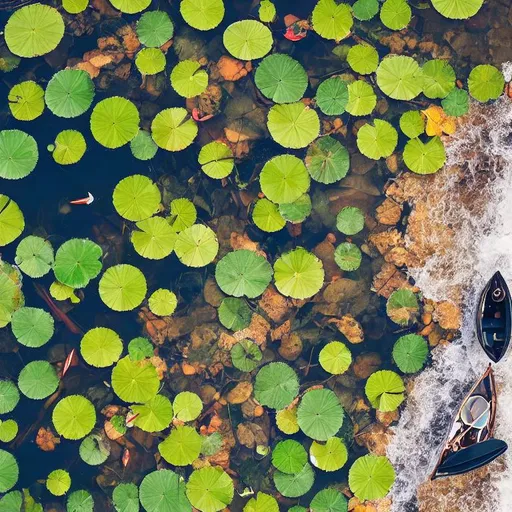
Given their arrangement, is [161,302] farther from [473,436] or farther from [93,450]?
[473,436]

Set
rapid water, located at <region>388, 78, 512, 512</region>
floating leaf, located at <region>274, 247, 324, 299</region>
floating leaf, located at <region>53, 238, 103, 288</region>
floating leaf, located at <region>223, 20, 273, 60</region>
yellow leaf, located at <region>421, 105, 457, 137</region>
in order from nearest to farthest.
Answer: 1. floating leaf, located at <region>53, 238, 103, 288</region>
2. floating leaf, located at <region>274, 247, 324, 299</region>
3. floating leaf, located at <region>223, 20, 273, 60</region>
4. yellow leaf, located at <region>421, 105, 457, 137</region>
5. rapid water, located at <region>388, 78, 512, 512</region>

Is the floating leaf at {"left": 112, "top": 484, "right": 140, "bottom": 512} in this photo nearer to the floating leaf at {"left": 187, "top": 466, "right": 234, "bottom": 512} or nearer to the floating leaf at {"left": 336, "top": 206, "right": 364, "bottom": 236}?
the floating leaf at {"left": 187, "top": 466, "right": 234, "bottom": 512}

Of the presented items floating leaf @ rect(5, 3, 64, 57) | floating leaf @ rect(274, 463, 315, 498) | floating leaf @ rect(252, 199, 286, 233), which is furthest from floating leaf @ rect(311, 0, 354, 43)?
floating leaf @ rect(274, 463, 315, 498)

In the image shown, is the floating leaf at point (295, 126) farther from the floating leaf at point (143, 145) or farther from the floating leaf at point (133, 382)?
the floating leaf at point (133, 382)

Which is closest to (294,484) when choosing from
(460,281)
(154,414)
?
(154,414)

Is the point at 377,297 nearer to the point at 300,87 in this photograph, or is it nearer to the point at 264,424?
the point at 264,424

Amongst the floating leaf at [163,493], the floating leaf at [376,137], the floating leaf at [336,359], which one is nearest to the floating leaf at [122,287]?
the floating leaf at [163,493]

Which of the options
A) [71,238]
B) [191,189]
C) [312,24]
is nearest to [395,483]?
[191,189]
